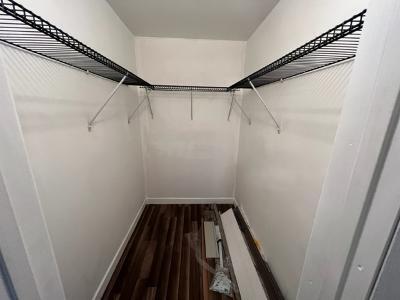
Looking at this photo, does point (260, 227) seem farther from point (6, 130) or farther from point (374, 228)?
point (6, 130)

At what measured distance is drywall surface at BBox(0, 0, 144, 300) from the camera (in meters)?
0.83

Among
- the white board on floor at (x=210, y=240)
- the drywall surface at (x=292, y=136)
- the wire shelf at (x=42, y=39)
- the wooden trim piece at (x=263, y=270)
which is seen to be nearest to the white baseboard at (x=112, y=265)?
the white board on floor at (x=210, y=240)

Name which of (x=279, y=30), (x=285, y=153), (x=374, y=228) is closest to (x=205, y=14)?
(x=279, y=30)

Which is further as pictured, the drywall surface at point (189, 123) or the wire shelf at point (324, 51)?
the drywall surface at point (189, 123)

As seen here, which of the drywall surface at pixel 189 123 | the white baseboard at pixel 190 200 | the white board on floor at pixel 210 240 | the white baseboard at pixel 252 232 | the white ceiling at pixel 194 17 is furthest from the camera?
the white baseboard at pixel 190 200

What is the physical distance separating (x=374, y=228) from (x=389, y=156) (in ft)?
0.46

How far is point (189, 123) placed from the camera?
2.41m

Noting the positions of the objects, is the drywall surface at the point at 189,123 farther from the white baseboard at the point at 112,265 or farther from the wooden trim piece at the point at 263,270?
the wooden trim piece at the point at 263,270

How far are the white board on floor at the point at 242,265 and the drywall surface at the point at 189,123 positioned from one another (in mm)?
795

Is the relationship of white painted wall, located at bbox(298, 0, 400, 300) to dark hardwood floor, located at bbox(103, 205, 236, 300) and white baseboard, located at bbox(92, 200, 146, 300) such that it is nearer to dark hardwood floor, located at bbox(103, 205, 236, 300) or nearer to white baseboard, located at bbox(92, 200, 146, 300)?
dark hardwood floor, located at bbox(103, 205, 236, 300)

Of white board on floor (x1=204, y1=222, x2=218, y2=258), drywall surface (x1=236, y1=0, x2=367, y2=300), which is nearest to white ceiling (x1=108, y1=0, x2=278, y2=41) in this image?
drywall surface (x1=236, y1=0, x2=367, y2=300)

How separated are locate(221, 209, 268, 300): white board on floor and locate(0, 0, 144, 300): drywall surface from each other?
45.6 inches

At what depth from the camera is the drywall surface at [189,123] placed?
2.18m

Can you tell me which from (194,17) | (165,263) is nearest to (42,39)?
(194,17)
